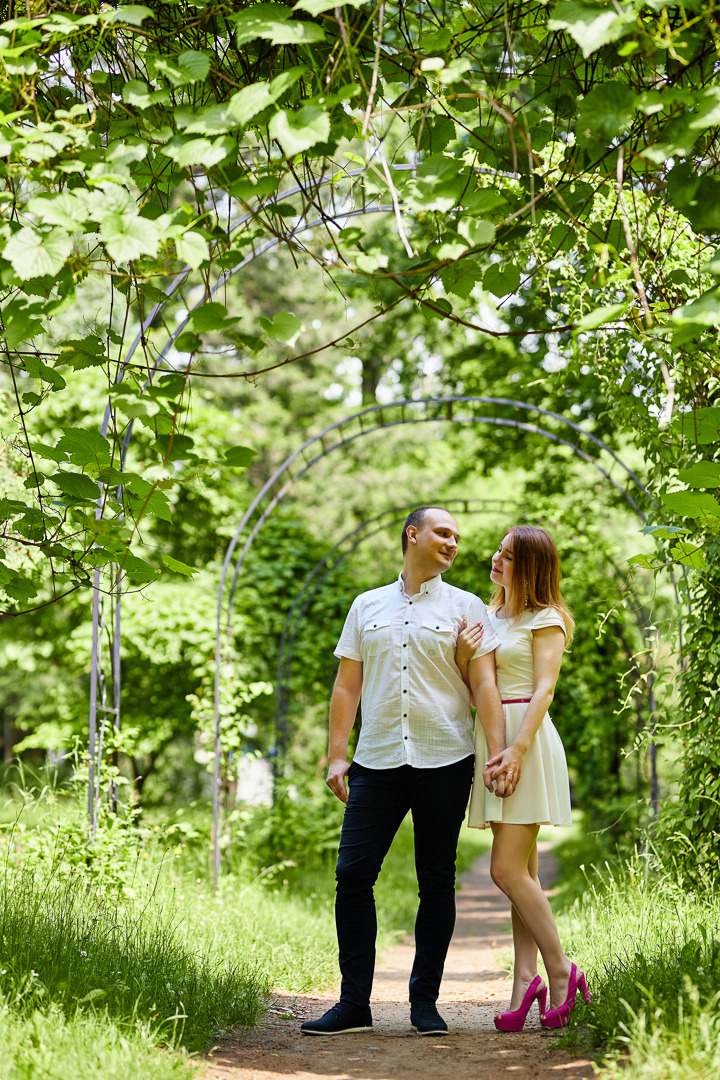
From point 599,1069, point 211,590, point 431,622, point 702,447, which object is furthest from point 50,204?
point 211,590

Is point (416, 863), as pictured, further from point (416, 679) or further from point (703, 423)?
point (703, 423)

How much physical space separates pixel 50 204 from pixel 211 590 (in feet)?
21.7

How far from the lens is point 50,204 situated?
197cm

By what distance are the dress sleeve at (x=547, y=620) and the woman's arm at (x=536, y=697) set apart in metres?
0.01

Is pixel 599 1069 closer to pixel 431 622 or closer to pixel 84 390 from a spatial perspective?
pixel 431 622

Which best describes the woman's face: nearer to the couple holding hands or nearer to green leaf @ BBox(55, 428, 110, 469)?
the couple holding hands

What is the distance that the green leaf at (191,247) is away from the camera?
199 centimetres

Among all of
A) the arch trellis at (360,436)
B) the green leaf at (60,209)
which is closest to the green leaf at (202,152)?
the green leaf at (60,209)

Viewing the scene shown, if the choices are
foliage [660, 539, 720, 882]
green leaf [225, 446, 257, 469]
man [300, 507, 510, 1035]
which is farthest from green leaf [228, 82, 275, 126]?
foliage [660, 539, 720, 882]

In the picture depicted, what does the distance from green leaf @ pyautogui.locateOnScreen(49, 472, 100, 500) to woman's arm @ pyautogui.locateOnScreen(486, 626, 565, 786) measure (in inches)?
A: 57.5

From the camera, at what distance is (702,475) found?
2312 mm

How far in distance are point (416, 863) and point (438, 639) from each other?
2.37ft

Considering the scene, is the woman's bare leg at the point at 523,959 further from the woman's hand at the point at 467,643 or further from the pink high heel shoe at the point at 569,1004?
the woman's hand at the point at 467,643

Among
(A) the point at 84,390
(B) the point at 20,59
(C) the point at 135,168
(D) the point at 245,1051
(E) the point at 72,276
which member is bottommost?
(D) the point at 245,1051
